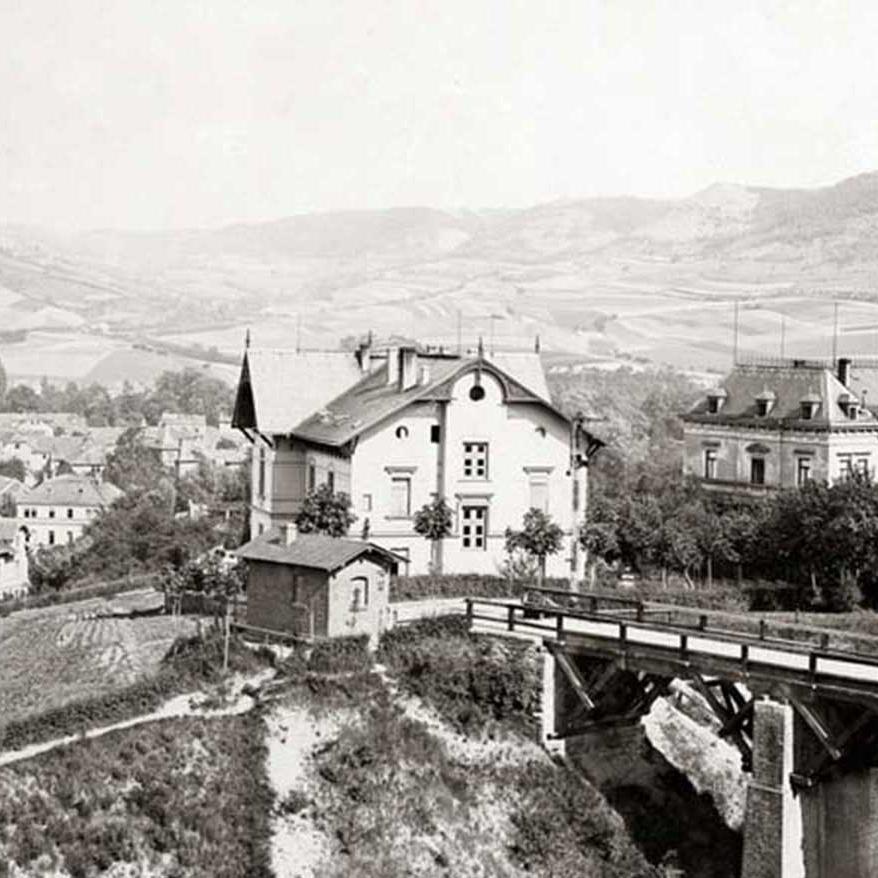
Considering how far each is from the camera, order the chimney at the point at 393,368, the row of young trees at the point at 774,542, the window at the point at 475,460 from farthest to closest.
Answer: the chimney at the point at 393,368 < the window at the point at 475,460 < the row of young trees at the point at 774,542

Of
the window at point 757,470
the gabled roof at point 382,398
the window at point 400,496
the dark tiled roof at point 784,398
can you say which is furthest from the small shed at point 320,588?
the window at point 757,470

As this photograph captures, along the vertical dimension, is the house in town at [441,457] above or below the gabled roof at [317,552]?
above

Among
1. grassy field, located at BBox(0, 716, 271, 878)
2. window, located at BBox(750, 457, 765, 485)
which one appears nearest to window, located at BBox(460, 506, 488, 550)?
grassy field, located at BBox(0, 716, 271, 878)

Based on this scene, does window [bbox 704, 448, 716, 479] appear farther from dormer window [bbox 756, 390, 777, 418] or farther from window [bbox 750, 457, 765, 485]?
dormer window [bbox 756, 390, 777, 418]

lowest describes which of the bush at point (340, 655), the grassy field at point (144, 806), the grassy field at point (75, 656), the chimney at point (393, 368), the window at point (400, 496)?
the grassy field at point (144, 806)

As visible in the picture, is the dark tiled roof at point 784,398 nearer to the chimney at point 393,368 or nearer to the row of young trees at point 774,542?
the row of young trees at point 774,542

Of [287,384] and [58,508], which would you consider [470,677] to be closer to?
[287,384]
